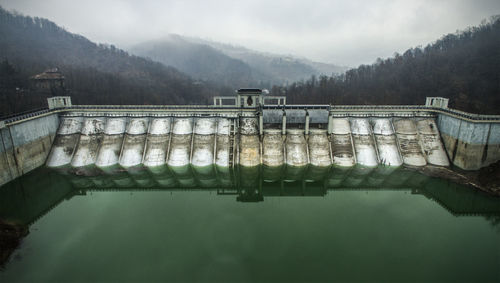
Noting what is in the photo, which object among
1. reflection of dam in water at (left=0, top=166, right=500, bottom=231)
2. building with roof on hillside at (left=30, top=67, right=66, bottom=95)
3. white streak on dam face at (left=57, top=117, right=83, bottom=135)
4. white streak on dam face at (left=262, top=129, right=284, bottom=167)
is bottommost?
reflection of dam in water at (left=0, top=166, right=500, bottom=231)

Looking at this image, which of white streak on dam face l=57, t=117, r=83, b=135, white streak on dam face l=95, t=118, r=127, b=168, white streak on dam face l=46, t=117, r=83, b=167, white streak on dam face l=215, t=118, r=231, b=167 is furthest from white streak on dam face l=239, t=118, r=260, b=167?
white streak on dam face l=57, t=117, r=83, b=135

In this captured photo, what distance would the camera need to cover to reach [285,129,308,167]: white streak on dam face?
102ft

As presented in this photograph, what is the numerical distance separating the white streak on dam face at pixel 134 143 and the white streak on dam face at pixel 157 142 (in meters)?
0.73

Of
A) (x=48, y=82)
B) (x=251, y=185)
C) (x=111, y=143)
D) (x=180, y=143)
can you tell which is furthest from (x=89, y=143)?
(x=48, y=82)

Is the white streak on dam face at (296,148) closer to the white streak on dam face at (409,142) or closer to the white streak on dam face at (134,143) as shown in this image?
the white streak on dam face at (409,142)

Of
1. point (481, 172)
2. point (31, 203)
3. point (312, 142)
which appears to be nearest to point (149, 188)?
point (31, 203)

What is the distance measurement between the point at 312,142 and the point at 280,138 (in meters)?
3.83

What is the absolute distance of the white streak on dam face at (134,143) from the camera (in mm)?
30828

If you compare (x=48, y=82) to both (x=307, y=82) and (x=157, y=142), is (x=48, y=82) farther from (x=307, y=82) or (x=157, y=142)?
(x=307, y=82)

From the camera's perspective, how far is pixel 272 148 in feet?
105

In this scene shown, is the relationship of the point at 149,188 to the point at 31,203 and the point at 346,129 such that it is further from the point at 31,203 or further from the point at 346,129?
the point at 346,129

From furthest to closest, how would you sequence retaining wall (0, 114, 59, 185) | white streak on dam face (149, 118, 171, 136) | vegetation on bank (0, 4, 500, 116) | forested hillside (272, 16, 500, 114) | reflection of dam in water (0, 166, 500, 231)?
vegetation on bank (0, 4, 500, 116) < forested hillside (272, 16, 500, 114) < white streak on dam face (149, 118, 171, 136) < retaining wall (0, 114, 59, 185) < reflection of dam in water (0, 166, 500, 231)

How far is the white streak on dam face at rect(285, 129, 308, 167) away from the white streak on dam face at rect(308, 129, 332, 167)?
2.68 ft

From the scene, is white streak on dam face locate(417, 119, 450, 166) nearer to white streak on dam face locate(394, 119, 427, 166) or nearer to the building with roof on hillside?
white streak on dam face locate(394, 119, 427, 166)
